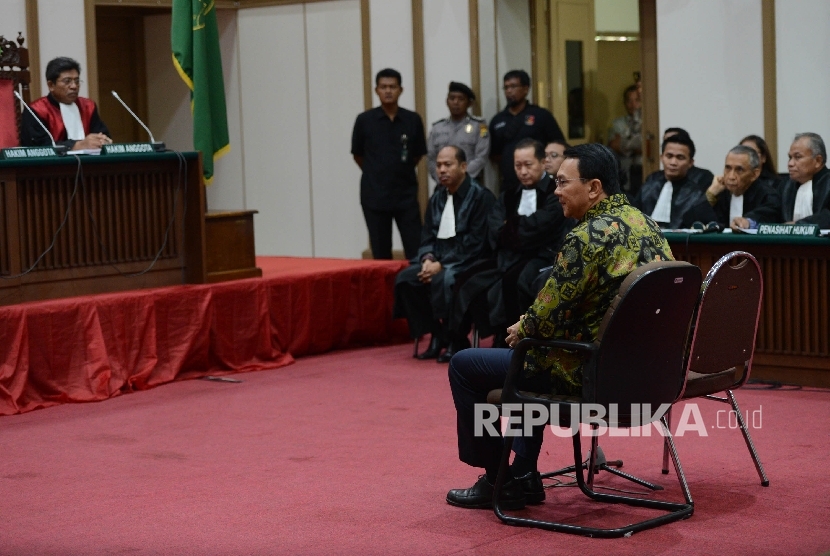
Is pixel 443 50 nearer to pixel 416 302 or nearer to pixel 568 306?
pixel 416 302

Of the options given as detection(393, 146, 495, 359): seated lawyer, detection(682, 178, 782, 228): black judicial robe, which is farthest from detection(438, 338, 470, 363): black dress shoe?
detection(682, 178, 782, 228): black judicial robe

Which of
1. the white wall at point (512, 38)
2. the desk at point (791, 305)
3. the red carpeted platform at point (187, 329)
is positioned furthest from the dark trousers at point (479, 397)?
the white wall at point (512, 38)

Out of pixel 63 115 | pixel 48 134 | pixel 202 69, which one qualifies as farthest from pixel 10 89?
pixel 202 69

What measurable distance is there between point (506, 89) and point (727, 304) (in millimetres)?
4836

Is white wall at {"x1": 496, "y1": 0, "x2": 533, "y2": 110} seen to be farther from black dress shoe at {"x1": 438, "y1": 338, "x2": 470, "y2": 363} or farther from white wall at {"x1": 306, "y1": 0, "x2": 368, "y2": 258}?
black dress shoe at {"x1": 438, "y1": 338, "x2": 470, "y2": 363}

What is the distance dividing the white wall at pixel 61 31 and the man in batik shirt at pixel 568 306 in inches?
233

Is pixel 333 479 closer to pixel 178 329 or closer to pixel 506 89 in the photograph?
pixel 178 329

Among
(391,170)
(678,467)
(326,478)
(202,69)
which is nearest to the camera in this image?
(678,467)

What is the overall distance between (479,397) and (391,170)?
194 inches

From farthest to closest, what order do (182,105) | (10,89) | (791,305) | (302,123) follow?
(182,105) < (302,123) < (10,89) < (791,305)

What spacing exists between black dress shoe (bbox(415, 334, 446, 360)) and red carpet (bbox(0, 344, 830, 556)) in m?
0.72

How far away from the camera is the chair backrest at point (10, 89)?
5891mm

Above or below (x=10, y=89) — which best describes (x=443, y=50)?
above

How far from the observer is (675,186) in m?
6.39
